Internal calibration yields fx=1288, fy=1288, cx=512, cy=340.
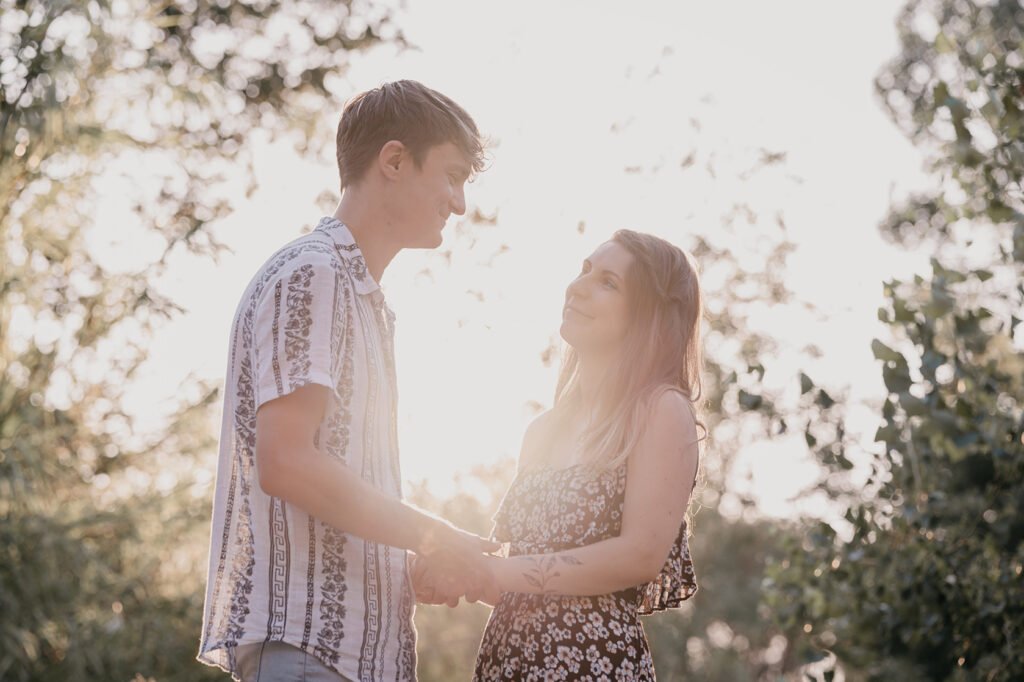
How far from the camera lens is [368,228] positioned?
265 centimetres

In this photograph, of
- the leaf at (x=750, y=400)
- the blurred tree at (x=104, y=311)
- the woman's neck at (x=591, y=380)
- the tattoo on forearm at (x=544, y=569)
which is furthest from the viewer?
the blurred tree at (x=104, y=311)

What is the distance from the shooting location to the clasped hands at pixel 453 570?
2.63 meters

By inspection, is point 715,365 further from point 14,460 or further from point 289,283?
point 289,283

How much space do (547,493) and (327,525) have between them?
84 cm

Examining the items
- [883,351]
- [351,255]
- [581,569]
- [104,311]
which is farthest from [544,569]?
[104,311]

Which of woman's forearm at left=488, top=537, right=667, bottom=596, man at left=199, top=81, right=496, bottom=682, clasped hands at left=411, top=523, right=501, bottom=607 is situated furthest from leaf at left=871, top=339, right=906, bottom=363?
man at left=199, top=81, right=496, bottom=682

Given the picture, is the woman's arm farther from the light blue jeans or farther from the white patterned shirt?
the light blue jeans

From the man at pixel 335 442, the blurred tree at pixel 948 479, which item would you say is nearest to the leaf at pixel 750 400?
the blurred tree at pixel 948 479

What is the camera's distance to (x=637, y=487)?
9.68 ft

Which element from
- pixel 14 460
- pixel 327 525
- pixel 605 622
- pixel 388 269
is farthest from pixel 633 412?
pixel 14 460

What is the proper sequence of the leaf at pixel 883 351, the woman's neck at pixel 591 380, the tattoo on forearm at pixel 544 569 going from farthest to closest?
the leaf at pixel 883 351 < the woman's neck at pixel 591 380 < the tattoo on forearm at pixel 544 569

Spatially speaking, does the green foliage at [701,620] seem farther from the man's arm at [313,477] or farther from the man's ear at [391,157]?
the man's arm at [313,477]

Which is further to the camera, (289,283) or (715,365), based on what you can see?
(715,365)

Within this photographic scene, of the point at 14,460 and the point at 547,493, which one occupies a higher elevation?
the point at 14,460
